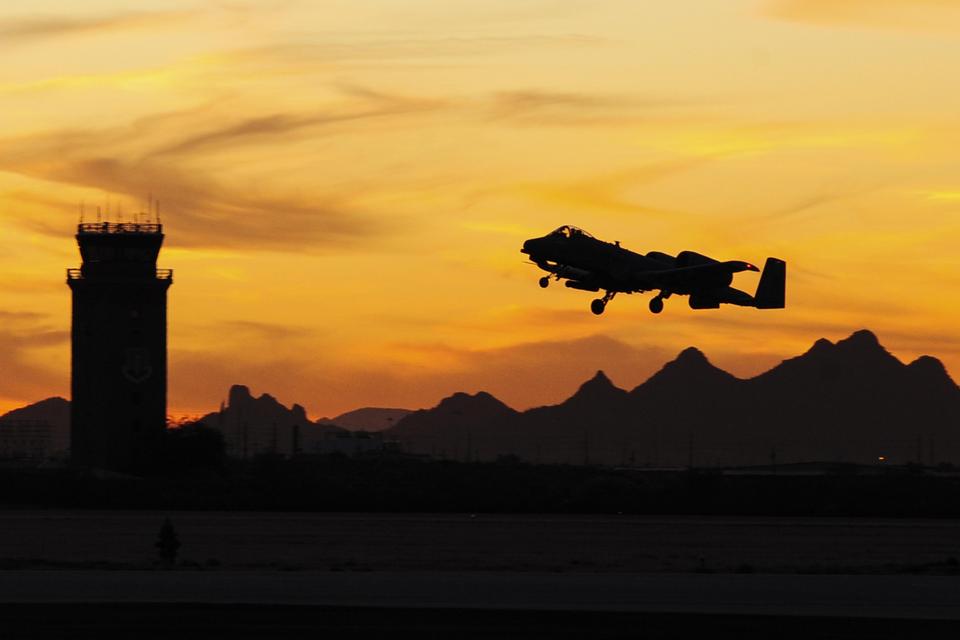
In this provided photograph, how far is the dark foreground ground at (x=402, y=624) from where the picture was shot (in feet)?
154

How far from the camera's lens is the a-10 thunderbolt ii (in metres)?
66.6

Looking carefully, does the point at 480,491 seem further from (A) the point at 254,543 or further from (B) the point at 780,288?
(B) the point at 780,288

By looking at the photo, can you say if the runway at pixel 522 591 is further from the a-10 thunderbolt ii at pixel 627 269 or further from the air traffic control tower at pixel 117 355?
the air traffic control tower at pixel 117 355

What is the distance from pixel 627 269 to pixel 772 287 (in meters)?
13.4

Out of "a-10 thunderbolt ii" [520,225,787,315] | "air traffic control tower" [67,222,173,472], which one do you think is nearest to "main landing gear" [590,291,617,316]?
"a-10 thunderbolt ii" [520,225,787,315]

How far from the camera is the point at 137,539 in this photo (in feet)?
311

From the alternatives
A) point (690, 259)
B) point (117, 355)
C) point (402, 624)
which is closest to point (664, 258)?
point (690, 259)

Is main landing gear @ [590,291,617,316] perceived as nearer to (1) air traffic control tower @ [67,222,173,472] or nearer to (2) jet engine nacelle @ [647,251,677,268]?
(2) jet engine nacelle @ [647,251,677,268]

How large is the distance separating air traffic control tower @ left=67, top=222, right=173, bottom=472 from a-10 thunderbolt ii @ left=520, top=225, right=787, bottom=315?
97.0 m

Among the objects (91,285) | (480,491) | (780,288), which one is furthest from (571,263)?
(91,285)

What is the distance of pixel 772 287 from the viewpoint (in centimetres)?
7906

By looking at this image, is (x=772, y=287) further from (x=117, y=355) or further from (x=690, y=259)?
(x=117, y=355)

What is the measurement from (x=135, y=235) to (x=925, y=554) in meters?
101

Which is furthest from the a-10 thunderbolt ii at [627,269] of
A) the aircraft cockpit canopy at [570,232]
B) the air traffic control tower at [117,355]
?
the air traffic control tower at [117,355]
